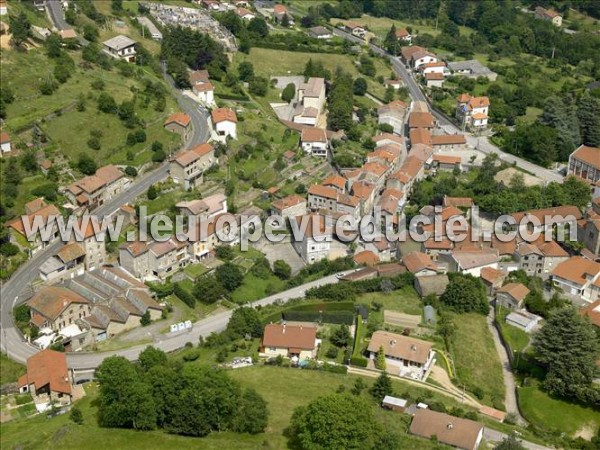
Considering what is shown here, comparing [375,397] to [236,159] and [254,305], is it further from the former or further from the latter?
[236,159]

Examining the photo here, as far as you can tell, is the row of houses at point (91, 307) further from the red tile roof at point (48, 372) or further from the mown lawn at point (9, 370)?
the red tile roof at point (48, 372)

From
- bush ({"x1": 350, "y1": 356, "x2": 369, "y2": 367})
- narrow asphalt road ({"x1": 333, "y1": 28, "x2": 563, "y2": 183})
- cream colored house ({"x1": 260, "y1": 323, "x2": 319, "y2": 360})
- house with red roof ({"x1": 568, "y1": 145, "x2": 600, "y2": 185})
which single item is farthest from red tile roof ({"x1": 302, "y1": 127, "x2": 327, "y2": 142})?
bush ({"x1": 350, "y1": 356, "x2": 369, "y2": 367})

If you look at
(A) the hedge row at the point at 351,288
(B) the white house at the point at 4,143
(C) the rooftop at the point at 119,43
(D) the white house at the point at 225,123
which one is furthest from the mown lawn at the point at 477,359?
(C) the rooftop at the point at 119,43

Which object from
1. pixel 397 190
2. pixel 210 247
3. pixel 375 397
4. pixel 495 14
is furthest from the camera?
pixel 495 14

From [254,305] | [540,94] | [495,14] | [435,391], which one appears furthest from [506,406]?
[495,14]

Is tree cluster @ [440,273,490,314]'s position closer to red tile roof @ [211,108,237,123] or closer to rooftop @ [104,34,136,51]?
red tile roof @ [211,108,237,123]

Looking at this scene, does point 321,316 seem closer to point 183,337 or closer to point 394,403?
point 183,337
